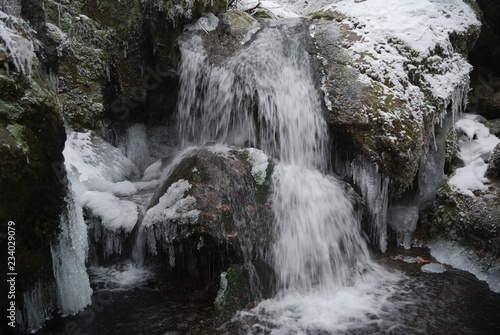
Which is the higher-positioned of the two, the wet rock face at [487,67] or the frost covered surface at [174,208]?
the wet rock face at [487,67]

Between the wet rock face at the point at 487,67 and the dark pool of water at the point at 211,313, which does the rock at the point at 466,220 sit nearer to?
the dark pool of water at the point at 211,313

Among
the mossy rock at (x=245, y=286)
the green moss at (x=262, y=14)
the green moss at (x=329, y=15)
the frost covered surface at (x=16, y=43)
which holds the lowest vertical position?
the mossy rock at (x=245, y=286)

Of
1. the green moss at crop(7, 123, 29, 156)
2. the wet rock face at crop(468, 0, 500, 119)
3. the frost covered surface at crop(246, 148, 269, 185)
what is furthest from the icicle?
the wet rock face at crop(468, 0, 500, 119)

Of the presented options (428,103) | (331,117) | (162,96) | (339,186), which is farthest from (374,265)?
(162,96)

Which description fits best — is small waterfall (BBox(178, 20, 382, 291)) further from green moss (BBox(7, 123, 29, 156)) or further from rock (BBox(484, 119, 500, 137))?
rock (BBox(484, 119, 500, 137))

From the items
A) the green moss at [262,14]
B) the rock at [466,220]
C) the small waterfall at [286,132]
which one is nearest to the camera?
the small waterfall at [286,132]

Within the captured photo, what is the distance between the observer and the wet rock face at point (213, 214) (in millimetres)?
3971

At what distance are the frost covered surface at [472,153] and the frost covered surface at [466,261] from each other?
3.39 ft

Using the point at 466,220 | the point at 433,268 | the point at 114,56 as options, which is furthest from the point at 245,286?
the point at 114,56

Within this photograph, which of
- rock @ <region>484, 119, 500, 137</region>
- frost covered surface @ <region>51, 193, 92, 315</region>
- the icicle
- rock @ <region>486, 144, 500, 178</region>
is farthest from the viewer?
rock @ <region>484, 119, 500, 137</region>

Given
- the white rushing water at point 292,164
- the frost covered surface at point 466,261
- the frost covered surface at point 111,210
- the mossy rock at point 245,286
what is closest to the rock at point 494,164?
the frost covered surface at point 466,261

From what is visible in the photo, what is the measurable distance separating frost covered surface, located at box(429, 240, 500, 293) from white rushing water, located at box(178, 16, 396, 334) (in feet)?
4.15

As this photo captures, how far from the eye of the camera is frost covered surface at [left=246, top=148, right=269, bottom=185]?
473 centimetres

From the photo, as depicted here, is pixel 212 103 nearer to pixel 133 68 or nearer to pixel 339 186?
pixel 133 68
